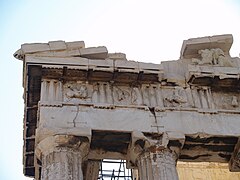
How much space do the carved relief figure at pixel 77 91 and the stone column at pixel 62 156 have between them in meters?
1.14

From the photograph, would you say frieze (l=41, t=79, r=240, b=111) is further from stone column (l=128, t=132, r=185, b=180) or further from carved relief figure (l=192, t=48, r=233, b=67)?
stone column (l=128, t=132, r=185, b=180)

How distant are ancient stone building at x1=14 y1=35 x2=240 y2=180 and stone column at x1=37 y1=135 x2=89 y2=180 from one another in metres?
0.02

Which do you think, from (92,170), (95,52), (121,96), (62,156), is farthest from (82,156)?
(95,52)

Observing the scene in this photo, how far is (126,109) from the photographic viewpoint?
41.9 feet

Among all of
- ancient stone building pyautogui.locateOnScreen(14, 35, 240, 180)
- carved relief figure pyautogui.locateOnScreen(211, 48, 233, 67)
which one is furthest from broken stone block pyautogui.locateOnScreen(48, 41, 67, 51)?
carved relief figure pyautogui.locateOnScreen(211, 48, 233, 67)

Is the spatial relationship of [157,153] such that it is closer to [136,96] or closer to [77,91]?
[136,96]

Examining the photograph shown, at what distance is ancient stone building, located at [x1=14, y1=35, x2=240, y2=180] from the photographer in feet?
39.8

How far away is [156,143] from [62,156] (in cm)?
203

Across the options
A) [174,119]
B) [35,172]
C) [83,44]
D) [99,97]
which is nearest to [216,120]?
[174,119]

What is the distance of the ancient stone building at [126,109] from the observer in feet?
39.8

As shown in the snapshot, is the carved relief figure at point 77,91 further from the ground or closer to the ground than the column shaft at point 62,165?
further from the ground

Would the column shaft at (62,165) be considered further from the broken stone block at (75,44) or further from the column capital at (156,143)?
the broken stone block at (75,44)

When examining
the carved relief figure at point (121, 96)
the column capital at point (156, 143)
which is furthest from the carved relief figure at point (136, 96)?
the column capital at point (156, 143)

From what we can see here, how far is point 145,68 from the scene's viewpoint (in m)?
13.1
